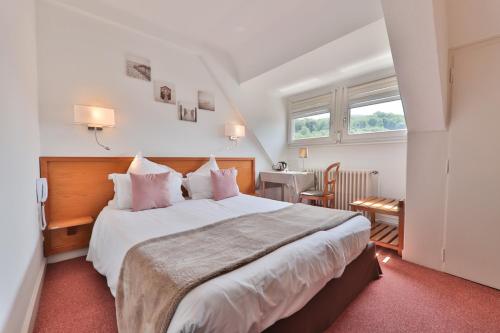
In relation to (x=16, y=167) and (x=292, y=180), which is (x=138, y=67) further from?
(x=292, y=180)

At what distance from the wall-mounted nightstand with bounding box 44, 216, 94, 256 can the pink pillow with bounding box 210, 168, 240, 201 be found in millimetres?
1330

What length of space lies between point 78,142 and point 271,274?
2.49 meters

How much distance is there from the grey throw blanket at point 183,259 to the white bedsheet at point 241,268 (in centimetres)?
5

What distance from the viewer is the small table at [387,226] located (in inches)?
91.9

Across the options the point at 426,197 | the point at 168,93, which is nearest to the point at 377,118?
the point at 426,197

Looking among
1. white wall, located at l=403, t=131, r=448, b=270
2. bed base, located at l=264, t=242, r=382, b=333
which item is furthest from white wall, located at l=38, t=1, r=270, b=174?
white wall, located at l=403, t=131, r=448, b=270

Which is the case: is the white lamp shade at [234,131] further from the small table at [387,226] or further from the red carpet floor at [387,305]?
the red carpet floor at [387,305]

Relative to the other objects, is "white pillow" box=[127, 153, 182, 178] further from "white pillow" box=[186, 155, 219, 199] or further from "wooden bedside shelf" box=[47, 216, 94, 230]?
"wooden bedside shelf" box=[47, 216, 94, 230]

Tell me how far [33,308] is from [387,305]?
2.47 meters


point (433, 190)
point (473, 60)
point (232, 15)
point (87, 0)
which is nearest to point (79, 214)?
point (87, 0)

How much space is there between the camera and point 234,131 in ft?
11.5

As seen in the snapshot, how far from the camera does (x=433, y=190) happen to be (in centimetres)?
210

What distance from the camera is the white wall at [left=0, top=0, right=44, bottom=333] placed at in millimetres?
1039

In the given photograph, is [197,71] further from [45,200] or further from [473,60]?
[473,60]
